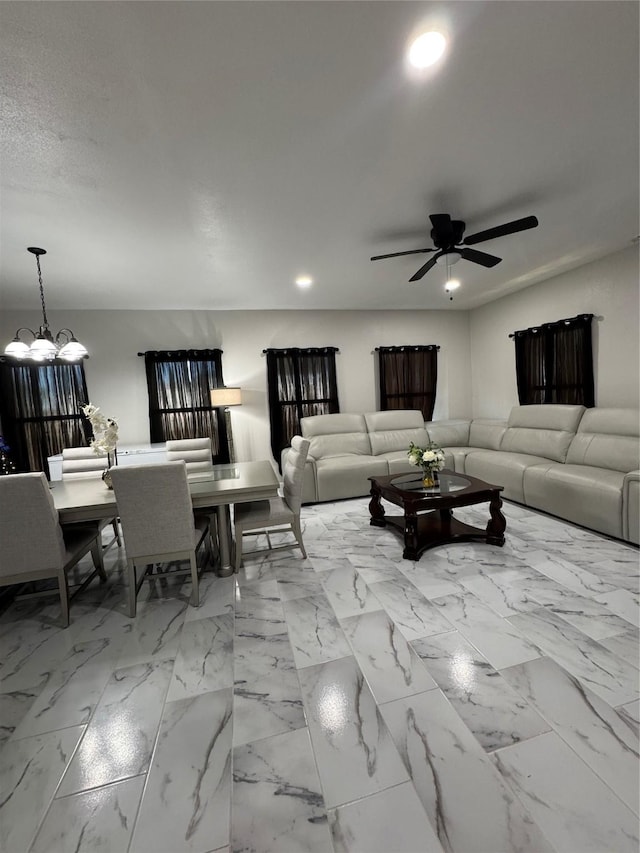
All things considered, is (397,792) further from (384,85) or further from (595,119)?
(595,119)

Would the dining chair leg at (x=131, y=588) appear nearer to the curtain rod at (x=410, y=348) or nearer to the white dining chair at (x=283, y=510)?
the white dining chair at (x=283, y=510)

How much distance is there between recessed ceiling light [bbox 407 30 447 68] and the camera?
1242 millimetres

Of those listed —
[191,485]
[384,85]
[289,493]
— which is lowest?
[289,493]

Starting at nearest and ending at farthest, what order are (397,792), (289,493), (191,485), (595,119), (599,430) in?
(397,792)
(595,119)
(191,485)
(289,493)
(599,430)

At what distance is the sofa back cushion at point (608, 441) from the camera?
10.3 ft

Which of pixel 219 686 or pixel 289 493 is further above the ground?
pixel 289 493

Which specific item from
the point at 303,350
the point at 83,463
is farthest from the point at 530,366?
the point at 83,463

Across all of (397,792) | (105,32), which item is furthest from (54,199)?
(397,792)

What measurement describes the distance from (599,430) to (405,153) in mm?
3331

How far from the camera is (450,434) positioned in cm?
525

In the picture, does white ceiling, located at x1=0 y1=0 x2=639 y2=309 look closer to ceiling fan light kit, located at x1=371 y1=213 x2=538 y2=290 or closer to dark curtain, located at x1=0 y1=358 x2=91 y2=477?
ceiling fan light kit, located at x1=371 y1=213 x2=538 y2=290

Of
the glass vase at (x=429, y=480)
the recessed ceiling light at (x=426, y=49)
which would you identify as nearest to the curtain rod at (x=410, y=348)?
the glass vase at (x=429, y=480)

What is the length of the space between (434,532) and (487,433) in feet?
8.17

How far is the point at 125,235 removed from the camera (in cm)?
259
